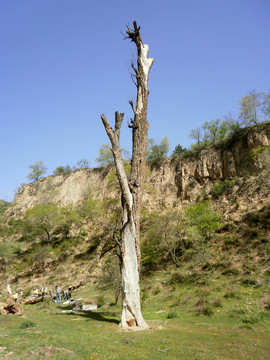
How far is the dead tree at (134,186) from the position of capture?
840 cm

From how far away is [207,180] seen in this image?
30.4m

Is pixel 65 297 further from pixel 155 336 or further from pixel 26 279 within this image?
pixel 155 336

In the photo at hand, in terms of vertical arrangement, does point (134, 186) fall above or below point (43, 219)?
below

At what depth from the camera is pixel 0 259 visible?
33031 mm

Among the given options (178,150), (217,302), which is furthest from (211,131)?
(217,302)

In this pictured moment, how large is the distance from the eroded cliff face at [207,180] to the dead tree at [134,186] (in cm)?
1673

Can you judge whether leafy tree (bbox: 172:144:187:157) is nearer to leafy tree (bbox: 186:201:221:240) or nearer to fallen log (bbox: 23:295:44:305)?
leafy tree (bbox: 186:201:221:240)

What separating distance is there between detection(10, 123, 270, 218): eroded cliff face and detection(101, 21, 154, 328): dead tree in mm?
16728

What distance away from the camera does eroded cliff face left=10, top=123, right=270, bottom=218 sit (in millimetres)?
24781

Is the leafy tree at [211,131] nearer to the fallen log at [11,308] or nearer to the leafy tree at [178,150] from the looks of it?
the leafy tree at [178,150]

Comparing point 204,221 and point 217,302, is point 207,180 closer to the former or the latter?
point 204,221

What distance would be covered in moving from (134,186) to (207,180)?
22.3 metres

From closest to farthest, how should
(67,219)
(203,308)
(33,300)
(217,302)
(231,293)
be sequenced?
(203,308) < (217,302) < (231,293) < (33,300) < (67,219)

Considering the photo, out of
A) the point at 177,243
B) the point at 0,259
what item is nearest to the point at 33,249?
the point at 0,259
